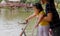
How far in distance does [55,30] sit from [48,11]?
278mm

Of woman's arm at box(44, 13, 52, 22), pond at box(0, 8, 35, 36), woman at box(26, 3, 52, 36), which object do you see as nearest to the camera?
woman's arm at box(44, 13, 52, 22)

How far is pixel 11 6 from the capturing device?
20.2 m

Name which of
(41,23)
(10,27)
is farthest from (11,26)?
(41,23)

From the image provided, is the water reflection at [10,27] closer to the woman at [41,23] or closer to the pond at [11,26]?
the pond at [11,26]

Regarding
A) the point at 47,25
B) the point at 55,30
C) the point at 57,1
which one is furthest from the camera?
the point at 57,1

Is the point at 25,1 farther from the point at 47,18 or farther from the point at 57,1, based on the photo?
the point at 47,18

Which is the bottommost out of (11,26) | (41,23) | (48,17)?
(11,26)

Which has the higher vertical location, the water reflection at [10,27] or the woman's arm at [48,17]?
the woman's arm at [48,17]

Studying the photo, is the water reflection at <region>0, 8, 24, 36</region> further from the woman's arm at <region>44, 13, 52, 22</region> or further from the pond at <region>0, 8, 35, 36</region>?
the woman's arm at <region>44, 13, 52, 22</region>

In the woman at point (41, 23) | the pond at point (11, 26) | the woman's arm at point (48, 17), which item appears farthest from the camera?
the pond at point (11, 26)

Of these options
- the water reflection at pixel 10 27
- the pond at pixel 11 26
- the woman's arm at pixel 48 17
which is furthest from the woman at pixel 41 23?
the water reflection at pixel 10 27

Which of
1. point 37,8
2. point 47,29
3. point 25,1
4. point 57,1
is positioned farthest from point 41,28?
point 25,1

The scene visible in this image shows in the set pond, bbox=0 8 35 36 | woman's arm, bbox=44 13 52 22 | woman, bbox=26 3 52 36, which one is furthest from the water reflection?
woman's arm, bbox=44 13 52 22

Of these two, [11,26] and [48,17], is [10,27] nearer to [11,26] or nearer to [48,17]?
[11,26]
